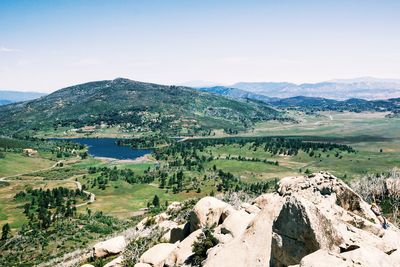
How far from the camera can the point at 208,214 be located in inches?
2432

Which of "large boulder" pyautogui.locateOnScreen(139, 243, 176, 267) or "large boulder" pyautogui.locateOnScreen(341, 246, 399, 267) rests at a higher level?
"large boulder" pyautogui.locateOnScreen(341, 246, 399, 267)

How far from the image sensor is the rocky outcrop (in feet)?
93.9

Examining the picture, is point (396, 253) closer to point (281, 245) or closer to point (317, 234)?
point (317, 234)

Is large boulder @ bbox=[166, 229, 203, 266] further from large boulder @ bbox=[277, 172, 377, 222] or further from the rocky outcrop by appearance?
large boulder @ bbox=[277, 172, 377, 222]

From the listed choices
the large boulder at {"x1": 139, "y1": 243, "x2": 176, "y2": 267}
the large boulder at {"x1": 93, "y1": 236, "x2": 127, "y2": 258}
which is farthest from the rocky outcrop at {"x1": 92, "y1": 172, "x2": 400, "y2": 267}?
the large boulder at {"x1": 93, "y1": 236, "x2": 127, "y2": 258}

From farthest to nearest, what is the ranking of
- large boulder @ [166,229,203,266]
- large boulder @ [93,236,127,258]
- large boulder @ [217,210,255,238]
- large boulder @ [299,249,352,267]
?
1. large boulder @ [93,236,127,258]
2. large boulder @ [166,229,203,266]
3. large boulder @ [217,210,255,238]
4. large boulder @ [299,249,352,267]

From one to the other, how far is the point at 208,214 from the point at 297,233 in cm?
3134

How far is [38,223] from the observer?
18550 centimetres

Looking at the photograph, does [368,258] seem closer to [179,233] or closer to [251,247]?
[251,247]

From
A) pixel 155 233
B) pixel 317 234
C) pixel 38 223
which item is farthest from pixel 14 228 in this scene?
pixel 317 234

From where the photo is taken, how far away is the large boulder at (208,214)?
61438mm

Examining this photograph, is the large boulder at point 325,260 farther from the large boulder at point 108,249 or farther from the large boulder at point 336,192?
the large boulder at point 108,249

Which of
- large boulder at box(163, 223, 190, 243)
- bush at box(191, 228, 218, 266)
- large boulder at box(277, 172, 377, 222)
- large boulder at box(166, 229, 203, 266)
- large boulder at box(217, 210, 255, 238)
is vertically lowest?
large boulder at box(163, 223, 190, 243)

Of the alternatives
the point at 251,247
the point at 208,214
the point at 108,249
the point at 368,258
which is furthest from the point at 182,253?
the point at 108,249
